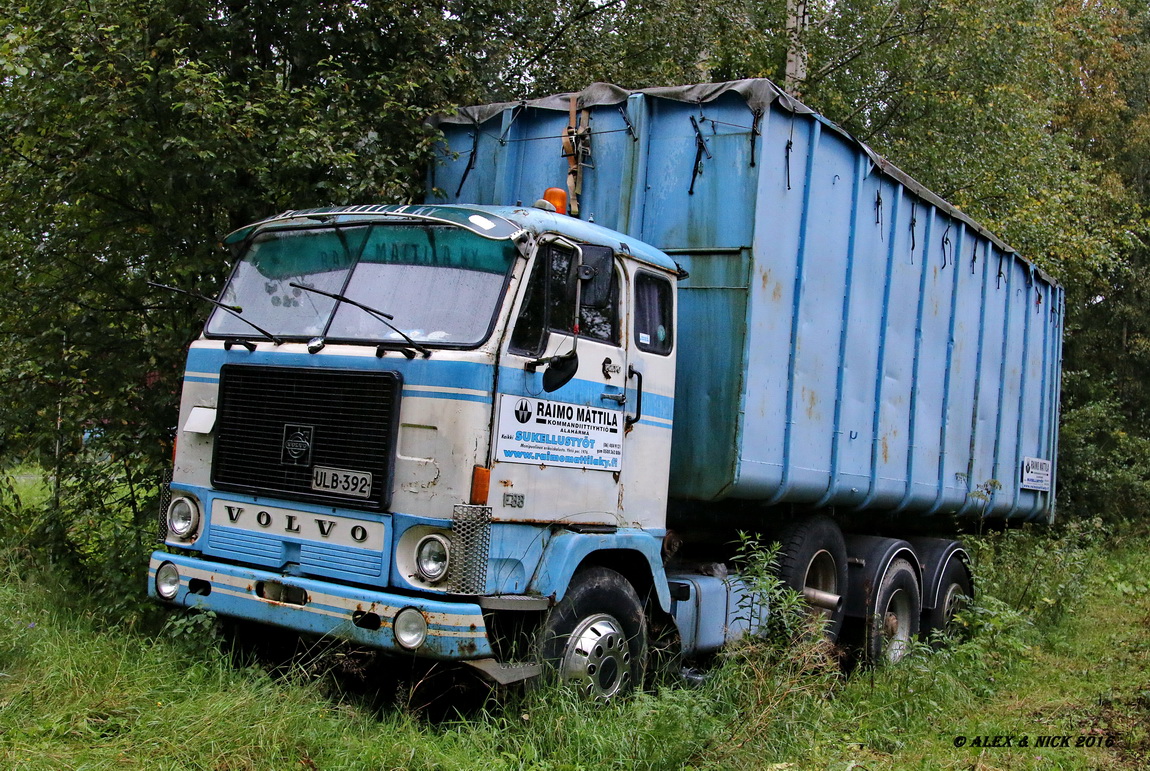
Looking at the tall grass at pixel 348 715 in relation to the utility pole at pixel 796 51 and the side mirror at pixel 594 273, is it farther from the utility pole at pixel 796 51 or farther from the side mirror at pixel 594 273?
the utility pole at pixel 796 51

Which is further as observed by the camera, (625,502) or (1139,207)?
(1139,207)

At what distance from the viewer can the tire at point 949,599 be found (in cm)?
870

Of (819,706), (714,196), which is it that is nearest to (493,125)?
(714,196)

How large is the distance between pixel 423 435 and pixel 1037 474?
8.44 meters

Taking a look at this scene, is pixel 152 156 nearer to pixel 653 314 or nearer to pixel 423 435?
pixel 423 435

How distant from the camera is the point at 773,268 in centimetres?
638

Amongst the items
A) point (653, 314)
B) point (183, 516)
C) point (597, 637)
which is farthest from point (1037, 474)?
point (183, 516)

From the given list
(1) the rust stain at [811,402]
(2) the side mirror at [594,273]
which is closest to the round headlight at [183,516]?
(2) the side mirror at [594,273]

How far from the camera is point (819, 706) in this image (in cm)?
544

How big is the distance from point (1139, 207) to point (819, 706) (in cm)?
1891

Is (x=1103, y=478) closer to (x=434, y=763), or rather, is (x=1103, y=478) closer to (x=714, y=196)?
(x=714, y=196)

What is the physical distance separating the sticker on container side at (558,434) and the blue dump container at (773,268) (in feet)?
2.98

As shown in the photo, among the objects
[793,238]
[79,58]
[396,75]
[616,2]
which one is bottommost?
[793,238]

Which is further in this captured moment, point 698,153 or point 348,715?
point 698,153
